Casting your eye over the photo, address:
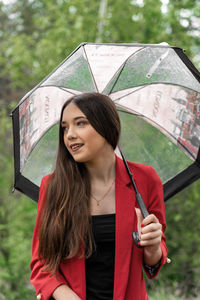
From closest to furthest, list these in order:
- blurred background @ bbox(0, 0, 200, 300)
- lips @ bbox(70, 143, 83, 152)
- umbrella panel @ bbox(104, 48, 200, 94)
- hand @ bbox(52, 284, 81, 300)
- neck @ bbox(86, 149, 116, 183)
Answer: hand @ bbox(52, 284, 81, 300) → lips @ bbox(70, 143, 83, 152) → neck @ bbox(86, 149, 116, 183) → umbrella panel @ bbox(104, 48, 200, 94) → blurred background @ bbox(0, 0, 200, 300)

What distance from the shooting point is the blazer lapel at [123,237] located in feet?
7.05

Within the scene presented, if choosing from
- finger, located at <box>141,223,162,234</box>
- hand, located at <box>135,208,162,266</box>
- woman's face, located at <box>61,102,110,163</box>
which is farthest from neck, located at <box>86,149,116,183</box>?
finger, located at <box>141,223,162,234</box>

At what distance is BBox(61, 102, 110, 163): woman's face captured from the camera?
7.34 feet

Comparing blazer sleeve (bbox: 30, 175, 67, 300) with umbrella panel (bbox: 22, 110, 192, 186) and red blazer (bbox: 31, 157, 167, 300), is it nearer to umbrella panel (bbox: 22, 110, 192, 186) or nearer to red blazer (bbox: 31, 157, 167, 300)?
red blazer (bbox: 31, 157, 167, 300)

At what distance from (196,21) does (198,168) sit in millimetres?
4168

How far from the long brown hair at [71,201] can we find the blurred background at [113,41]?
12.3ft

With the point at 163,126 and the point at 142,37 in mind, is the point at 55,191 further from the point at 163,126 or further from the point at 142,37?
the point at 142,37

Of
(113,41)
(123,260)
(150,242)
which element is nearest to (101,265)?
(123,260)

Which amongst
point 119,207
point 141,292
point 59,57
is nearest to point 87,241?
point 119,207

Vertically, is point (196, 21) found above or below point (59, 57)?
above

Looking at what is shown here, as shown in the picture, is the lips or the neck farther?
the neck

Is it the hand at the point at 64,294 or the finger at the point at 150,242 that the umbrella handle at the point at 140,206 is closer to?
the finger at the point at 150,242

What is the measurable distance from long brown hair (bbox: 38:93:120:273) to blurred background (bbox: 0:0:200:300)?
12.3 feet

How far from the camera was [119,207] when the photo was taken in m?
2.27
